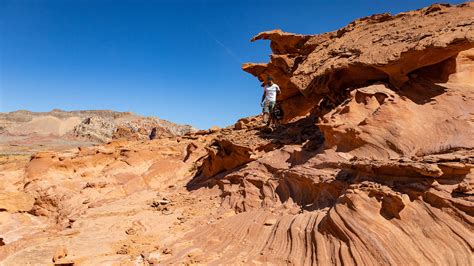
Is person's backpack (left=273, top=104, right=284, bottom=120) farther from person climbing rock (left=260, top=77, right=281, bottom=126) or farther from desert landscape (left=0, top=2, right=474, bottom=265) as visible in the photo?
desert landscape (left=0, top=2, right=474, bottom=265)

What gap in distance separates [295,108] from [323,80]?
2.45 meters

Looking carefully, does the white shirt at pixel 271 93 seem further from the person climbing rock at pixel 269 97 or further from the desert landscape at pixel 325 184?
the desert landscape at pixel 325 184

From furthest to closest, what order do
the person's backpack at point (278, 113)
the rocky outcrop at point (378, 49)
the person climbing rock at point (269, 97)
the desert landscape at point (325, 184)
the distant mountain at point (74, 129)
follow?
the distant mountain at point (74, 129) → the person's backpack at point (278, 113) → the person climbing rock at point (269, 97) → the rocky outcrop at point (378, 49) → the desert landscape at point (325, 184)

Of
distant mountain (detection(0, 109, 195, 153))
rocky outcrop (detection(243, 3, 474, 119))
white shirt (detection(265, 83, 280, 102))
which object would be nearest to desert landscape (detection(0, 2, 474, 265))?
rocky outcrop (detection(243, 3, 474, 119))

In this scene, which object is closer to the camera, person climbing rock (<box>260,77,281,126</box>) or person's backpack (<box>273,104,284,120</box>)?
person climbing rock (<box>260,77,281,126</box>)

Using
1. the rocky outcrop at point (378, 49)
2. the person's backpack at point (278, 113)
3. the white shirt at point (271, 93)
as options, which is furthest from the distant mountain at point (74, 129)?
the rocky outcrop at point (378, 49)

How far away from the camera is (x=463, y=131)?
16.7ft

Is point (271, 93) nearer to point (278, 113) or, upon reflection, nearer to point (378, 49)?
point (278, 113)

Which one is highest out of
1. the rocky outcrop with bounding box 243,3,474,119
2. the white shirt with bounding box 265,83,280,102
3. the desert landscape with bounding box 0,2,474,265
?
the rocky outcrop with bounding box 243,3,474,119

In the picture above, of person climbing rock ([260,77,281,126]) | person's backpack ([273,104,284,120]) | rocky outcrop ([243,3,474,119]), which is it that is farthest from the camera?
person's backpack ([273,104,284,120])

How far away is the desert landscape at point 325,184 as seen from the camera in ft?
13.5

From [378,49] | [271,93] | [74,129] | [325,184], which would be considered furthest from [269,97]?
[74,129]

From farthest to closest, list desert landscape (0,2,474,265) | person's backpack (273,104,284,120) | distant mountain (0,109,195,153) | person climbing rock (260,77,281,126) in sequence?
distant mountain (0,109,195,153) < person's backpack (273,104,284,120) < person climbing rock (260,77,281,126) < desert landscape (0,2,474,265)

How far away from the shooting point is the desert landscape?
4117mm
